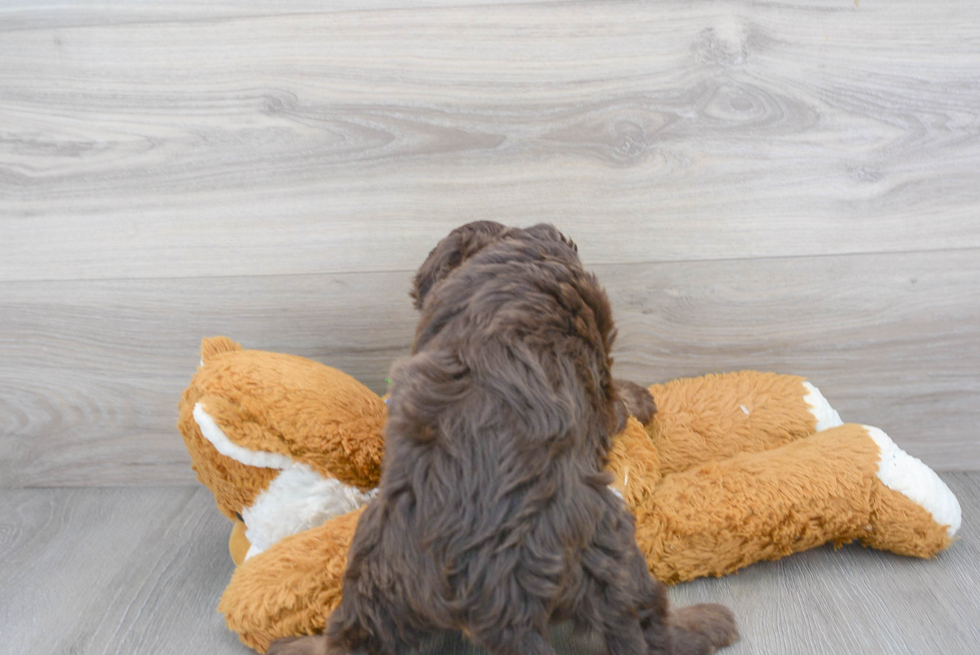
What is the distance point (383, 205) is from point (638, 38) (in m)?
0.47

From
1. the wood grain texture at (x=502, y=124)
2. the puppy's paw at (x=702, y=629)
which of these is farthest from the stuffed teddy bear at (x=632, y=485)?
the wood grain texture at (x=502, y=124)

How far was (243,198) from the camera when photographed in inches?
47.6

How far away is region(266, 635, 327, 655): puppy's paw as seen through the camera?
0.82 m

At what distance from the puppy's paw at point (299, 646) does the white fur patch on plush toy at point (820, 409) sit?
0.78 meters

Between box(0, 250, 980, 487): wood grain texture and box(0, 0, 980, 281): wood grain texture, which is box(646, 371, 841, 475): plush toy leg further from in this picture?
box(0, 0, 980, 281): wood grain texture

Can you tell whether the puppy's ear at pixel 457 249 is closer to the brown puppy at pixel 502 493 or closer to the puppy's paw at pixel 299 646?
the brown puppy at pixel 502 493

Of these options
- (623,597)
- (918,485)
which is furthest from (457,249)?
(918,485)

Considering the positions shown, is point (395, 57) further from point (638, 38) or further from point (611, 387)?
point (611, 387)

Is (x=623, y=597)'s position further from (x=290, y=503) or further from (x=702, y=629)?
(x=290, y=503)

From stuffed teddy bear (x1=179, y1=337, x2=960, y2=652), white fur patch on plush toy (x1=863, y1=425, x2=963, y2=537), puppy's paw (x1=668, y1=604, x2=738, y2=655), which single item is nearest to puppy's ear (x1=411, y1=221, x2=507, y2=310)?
stuffed teddy bear (x1=179, y1=337, x2=960, y2=652)

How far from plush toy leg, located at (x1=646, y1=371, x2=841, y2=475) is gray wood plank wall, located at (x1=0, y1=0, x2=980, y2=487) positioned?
0.34ft

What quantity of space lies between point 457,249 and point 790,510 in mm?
555

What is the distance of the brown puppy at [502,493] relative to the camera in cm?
71

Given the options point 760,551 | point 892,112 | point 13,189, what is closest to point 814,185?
point 892,112
